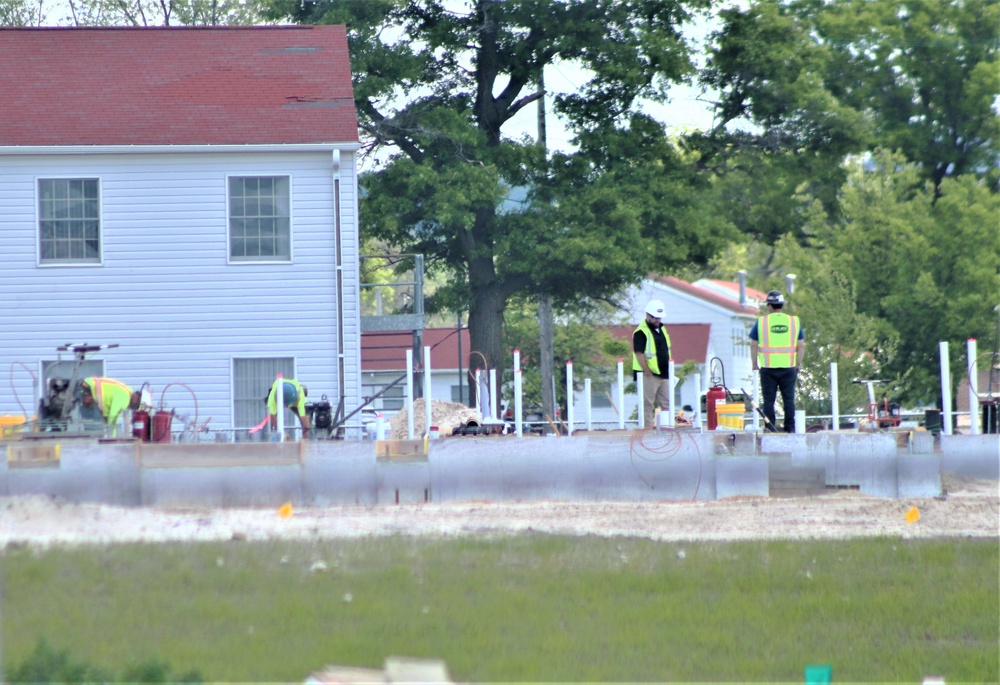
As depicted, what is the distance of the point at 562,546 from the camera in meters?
12.0

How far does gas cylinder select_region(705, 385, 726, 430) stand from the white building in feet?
26.0

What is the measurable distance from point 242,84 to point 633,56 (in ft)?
32.4

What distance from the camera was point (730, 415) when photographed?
1648 centimetres

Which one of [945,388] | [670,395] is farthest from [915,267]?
[670,395]

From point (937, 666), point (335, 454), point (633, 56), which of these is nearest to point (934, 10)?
point (633, 56)

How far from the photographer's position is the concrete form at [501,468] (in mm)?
14453

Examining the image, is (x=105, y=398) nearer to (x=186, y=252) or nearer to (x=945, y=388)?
(x=186, y=252)

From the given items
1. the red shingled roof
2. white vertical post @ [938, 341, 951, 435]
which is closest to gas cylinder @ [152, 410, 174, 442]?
the red shingled roof

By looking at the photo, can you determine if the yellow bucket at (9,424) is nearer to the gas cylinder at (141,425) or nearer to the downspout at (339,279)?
the gas cylinder at (141,425)

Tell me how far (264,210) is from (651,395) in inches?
382

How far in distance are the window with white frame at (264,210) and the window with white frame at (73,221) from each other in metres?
2.36

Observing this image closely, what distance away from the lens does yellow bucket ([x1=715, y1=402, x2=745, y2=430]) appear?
16.5 m

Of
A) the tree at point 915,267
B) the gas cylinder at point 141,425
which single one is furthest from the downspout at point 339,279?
the tree at point 915,267

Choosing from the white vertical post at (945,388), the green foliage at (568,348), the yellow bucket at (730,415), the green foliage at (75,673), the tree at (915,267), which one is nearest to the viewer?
the green foliage at (75,673)
